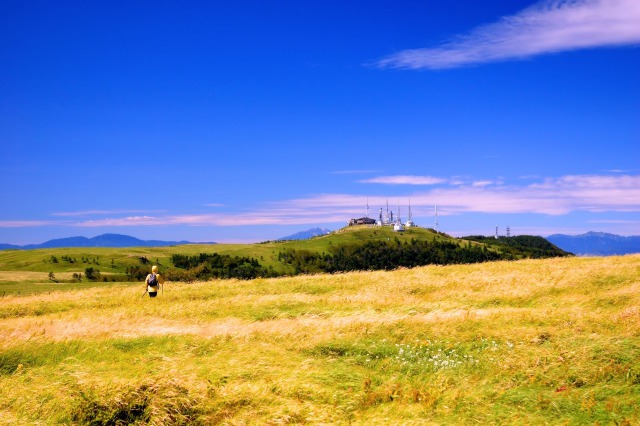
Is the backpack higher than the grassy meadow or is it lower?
higher

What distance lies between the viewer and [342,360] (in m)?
12.8

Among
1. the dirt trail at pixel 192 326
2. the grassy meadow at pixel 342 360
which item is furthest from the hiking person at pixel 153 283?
the dirt trail at pixel 192 326

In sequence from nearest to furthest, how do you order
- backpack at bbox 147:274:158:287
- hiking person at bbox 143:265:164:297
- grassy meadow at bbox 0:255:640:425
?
grassy meadow at bbox 0:255:640:425 → hiking person at bbox 143:265:164:297 → backpack at bbox 147:274:158:287

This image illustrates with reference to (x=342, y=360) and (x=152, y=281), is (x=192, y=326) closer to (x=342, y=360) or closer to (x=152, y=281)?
(x=342, y=360)

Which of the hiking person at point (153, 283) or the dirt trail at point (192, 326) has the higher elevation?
the hiking person at point (153, 283)

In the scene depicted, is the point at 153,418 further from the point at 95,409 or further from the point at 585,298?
the point at 585,298

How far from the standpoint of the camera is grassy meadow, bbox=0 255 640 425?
871 centimetres

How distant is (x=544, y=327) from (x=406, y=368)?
6073mm

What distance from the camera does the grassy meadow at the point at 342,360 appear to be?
871 centimetres

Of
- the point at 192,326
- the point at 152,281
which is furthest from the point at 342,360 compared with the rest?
the point at 152,281

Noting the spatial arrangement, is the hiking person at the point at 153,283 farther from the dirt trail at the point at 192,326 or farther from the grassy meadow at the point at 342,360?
the dirt trail at the point at 192,326

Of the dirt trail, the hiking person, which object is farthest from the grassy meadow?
the hiking person

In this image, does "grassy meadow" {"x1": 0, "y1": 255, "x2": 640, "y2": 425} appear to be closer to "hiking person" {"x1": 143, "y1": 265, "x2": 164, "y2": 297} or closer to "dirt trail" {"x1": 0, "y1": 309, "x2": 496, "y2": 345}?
"dirt trail" {"x1": 0, "y1": 309, "x2": 496, "y2": 345}

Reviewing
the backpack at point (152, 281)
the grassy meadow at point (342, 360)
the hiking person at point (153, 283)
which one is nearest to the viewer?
the grassy meadow at point (342, 360)
